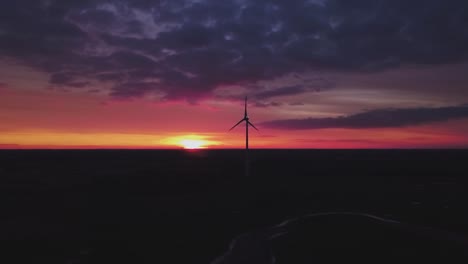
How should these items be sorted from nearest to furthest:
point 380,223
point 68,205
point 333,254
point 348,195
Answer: point 333,254 → point 380,223 → point 68,205 → point 348,195

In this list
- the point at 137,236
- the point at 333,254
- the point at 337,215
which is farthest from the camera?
the point at 337,215

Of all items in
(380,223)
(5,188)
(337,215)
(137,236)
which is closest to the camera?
(137,236)

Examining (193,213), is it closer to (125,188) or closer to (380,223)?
(380,223)

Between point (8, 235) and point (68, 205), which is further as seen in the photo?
point (68, 205)

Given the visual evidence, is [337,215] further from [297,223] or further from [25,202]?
[25,202]

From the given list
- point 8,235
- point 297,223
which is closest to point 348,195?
point 297,223

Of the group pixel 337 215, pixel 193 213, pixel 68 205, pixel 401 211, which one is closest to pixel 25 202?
pixel 68 205

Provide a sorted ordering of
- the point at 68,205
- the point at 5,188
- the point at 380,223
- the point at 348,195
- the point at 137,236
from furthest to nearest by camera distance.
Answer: the point at 5,188 → the point at 348,195 → the point at 68,205 → the point at 380,223 → the point at 137,236

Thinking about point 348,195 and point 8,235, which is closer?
point 8,235
